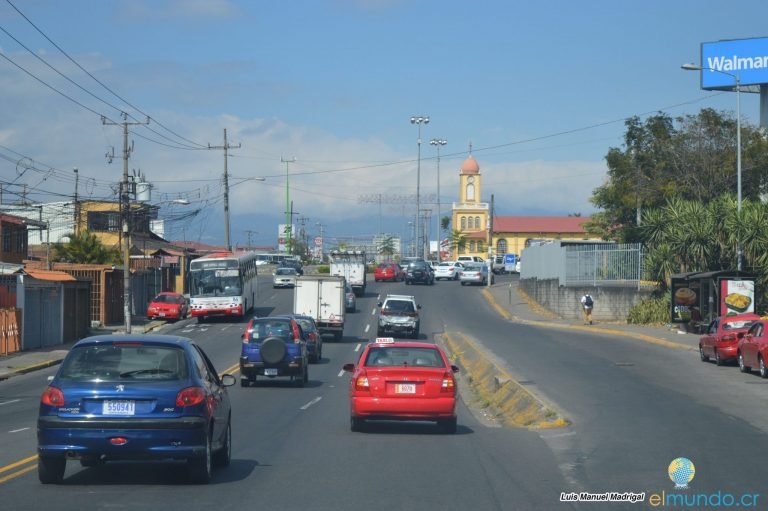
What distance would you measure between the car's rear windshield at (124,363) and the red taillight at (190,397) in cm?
19

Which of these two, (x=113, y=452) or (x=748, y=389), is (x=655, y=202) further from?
(x=113, y=452)

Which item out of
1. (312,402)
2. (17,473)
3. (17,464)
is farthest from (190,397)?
(312,402)

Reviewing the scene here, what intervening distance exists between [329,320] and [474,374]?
14.1 m

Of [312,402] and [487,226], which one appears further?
[487,226]

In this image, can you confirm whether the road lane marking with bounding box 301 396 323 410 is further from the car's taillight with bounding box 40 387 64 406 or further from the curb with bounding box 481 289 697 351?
the curb with bounding box 481 289 697 351

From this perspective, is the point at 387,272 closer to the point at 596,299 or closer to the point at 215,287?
the point at 215,287

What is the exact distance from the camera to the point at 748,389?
22922mm

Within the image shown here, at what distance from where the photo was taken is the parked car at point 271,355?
83.3 feet

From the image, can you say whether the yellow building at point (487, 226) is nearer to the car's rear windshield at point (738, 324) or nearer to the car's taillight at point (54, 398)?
the car's rear windshield at point (738, 324)

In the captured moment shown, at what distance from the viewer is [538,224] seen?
142375 mm

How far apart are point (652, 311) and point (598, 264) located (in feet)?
18.6

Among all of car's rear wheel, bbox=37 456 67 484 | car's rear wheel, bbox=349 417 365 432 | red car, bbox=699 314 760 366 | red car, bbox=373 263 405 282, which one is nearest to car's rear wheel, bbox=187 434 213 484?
car's rear wheel, bbox=37 456 67 484

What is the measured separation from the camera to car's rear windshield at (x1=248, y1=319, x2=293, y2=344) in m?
26.2

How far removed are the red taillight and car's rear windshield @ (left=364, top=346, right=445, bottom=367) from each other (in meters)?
6.44
